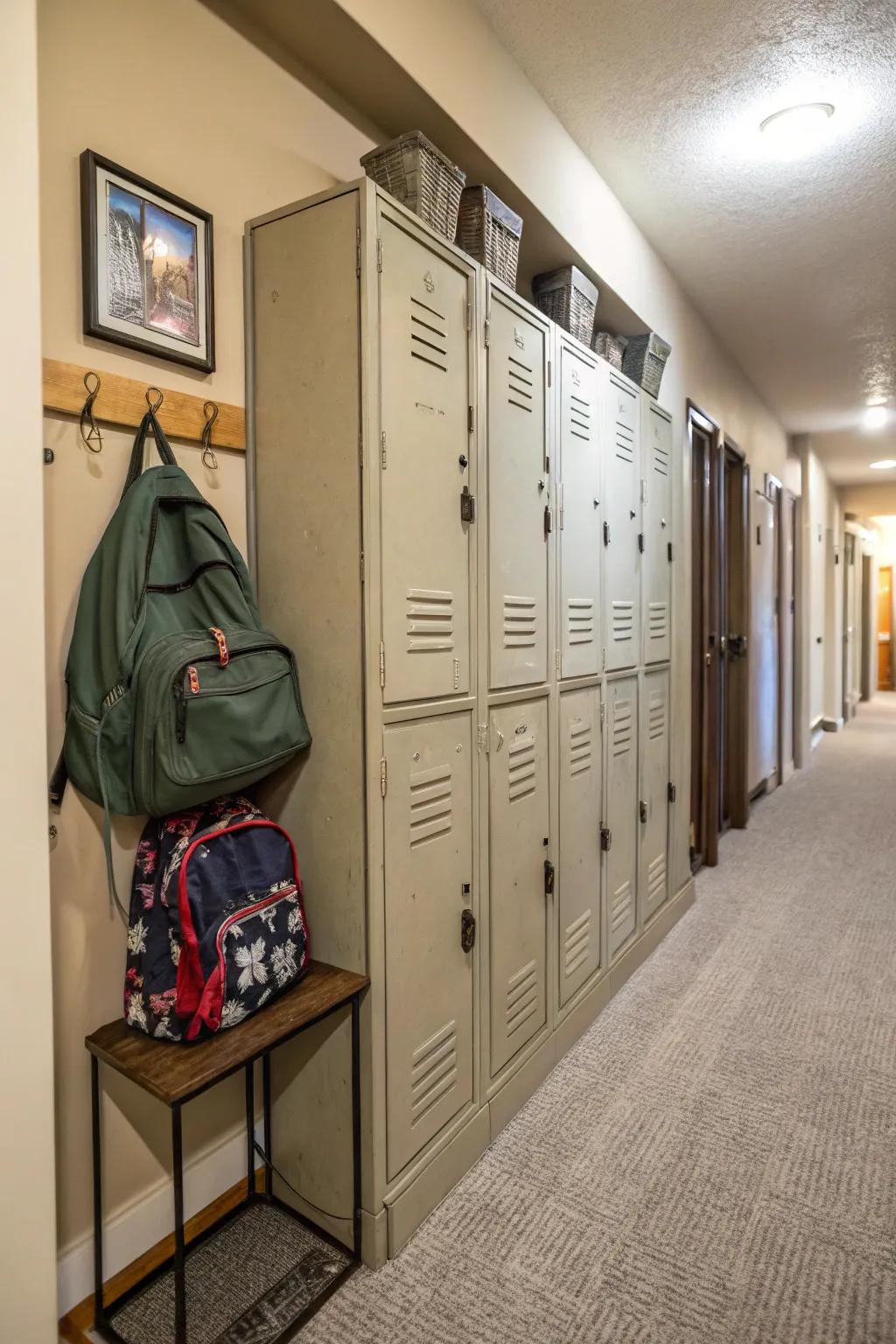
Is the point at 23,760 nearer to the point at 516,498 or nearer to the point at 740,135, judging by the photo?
the point at 516,498

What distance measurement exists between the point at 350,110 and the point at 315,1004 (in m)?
1.91

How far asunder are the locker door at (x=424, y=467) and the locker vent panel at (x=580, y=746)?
647mm

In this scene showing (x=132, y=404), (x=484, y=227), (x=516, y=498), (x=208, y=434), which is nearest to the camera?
(x=132, y=404)

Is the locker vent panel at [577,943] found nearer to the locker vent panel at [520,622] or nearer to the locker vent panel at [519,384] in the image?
the locker vent panel at [520,622]

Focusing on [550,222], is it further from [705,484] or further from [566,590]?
[705,484]

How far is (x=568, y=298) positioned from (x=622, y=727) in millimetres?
1367

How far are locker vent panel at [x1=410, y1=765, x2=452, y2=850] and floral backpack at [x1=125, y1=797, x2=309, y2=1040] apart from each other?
277 mm

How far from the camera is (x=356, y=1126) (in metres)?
1.46

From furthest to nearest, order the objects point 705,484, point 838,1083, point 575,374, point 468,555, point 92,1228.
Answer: point 705,484 < point 575,374 < point 838,1083 < point 468,555 < point 92,1228

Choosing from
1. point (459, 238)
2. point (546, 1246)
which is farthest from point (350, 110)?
point (546, 1246)

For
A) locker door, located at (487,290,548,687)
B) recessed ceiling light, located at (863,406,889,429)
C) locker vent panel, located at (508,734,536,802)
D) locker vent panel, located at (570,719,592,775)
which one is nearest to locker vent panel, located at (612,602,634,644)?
locker vent panel, located at (570,719,592,775)

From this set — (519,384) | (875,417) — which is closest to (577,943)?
(519,384)

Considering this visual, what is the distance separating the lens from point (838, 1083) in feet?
6.88

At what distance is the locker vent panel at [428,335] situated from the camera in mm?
1573
